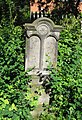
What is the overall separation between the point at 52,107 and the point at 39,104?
0.21 meters

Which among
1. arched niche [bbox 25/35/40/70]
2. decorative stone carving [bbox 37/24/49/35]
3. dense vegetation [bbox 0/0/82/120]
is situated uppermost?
decorative stone carving [bbox 37/24/49/35]

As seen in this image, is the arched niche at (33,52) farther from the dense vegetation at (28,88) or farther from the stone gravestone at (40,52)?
the dense vegetation at (28,88)

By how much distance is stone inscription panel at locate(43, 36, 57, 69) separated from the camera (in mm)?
4237

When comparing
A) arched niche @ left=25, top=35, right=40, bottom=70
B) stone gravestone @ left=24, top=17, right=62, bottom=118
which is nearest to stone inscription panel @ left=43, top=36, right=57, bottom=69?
stone gravestone @ left=24, top=17, right=62, bottom=118

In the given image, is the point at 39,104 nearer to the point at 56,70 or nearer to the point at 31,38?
the point at 56,70

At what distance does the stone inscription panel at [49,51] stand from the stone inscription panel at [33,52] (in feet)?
0.36

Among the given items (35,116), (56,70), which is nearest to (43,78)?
(56,70)

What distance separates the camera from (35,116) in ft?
13.6

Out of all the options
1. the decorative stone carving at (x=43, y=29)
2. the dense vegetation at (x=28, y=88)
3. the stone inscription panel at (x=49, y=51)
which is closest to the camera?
the dense vegetation at (x=28, y=88)

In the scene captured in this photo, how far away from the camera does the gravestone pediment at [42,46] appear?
4.12 m

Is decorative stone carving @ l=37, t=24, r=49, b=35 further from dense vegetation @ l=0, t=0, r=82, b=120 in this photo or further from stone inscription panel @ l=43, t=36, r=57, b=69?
dense vegetation @ l=0, t=0, r=82, b=120

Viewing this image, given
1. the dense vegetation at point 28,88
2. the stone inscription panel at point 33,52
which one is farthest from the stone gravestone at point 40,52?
the dense vegetation at point 28,88

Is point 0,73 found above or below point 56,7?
below

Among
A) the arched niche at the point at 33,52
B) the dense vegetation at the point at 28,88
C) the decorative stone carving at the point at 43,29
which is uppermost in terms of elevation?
the decorative stone carving at the point at 43,29
